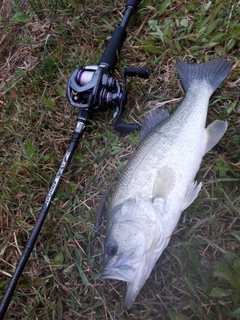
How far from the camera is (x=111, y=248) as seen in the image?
2273mm

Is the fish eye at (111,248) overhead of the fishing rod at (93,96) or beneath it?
beneath

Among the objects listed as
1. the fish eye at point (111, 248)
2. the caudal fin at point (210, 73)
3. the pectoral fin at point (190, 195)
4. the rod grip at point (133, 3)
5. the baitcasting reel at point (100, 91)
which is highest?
the rod grip at point (133, 3)

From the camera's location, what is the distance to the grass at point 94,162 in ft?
8.44

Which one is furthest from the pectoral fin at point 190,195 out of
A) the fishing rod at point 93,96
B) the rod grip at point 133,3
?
the rod grip at point 133,3

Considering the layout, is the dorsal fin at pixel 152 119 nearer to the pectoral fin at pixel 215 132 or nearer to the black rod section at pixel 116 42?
the pectoral fin at pixel 215 132

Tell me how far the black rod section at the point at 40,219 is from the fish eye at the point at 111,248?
0.70 m

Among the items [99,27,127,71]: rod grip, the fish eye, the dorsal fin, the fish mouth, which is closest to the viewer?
the fish mouth

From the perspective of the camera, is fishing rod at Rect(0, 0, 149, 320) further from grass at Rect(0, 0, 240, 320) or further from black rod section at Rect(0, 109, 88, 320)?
grass at Rect(0, 0, 240, 320)

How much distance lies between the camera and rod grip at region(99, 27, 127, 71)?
314cm

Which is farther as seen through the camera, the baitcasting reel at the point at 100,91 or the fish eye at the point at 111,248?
the baitcasting reel at the point at 100,91

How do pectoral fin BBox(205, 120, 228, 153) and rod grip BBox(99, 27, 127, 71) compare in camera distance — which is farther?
rod grip BBox(99, 27, 127, 71)

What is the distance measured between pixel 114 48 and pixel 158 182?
1.48 metres

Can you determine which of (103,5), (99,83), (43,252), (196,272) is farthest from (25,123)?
(196,272)

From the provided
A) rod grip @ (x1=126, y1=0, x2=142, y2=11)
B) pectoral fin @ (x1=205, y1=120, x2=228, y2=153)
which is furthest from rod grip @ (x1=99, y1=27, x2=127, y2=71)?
pectoral fin @ (x1=205, y1=120, x2=228, y2=153)
